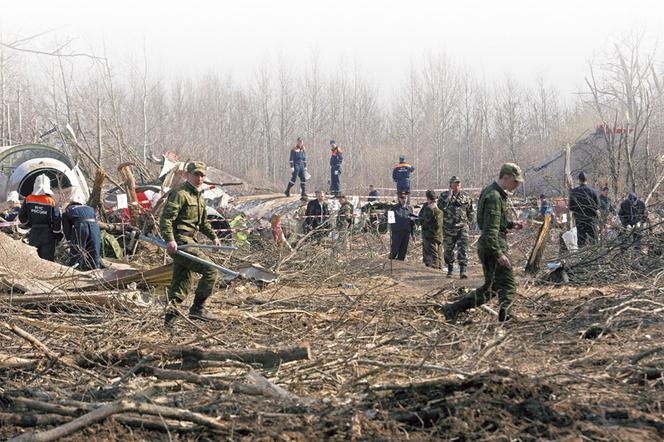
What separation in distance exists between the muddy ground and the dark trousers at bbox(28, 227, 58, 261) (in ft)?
10.1

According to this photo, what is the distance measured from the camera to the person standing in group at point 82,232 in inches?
420

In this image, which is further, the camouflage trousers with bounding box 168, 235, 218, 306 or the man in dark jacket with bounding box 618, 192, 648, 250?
the man in dark jacket with bounding box 618, 192, 648, 250

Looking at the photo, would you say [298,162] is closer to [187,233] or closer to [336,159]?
[336,159]

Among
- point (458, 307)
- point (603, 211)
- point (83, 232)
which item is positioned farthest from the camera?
point (603, 211)

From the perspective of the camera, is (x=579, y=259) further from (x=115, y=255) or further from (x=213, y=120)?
(x=213, y=120)

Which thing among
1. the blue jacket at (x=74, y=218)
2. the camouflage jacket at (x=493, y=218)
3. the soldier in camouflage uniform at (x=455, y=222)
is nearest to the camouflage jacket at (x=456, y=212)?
the soldier in camouflage uniform at (x=455, y=222)

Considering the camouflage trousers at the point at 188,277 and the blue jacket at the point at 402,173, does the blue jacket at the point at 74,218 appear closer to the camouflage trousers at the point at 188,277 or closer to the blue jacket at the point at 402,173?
the camouflage trousers at the point at 188,277

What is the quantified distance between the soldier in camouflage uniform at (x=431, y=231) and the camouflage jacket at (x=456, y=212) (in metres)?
0.85

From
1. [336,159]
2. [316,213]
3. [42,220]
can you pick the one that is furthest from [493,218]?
[336,159]

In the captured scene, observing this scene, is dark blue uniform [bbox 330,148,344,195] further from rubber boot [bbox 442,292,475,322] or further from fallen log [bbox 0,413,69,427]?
fallen log [bbox 0,413,69,427]

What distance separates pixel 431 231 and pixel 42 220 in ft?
20.7

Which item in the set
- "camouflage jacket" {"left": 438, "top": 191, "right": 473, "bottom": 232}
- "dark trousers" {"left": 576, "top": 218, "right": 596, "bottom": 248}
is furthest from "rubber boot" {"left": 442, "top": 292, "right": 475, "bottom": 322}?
"dark trousers" {"left": 576, "top": 218, "right": 596, "bottom": 248}

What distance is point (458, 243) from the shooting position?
40.0 ft

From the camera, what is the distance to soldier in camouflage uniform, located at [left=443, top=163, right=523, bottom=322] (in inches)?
286
